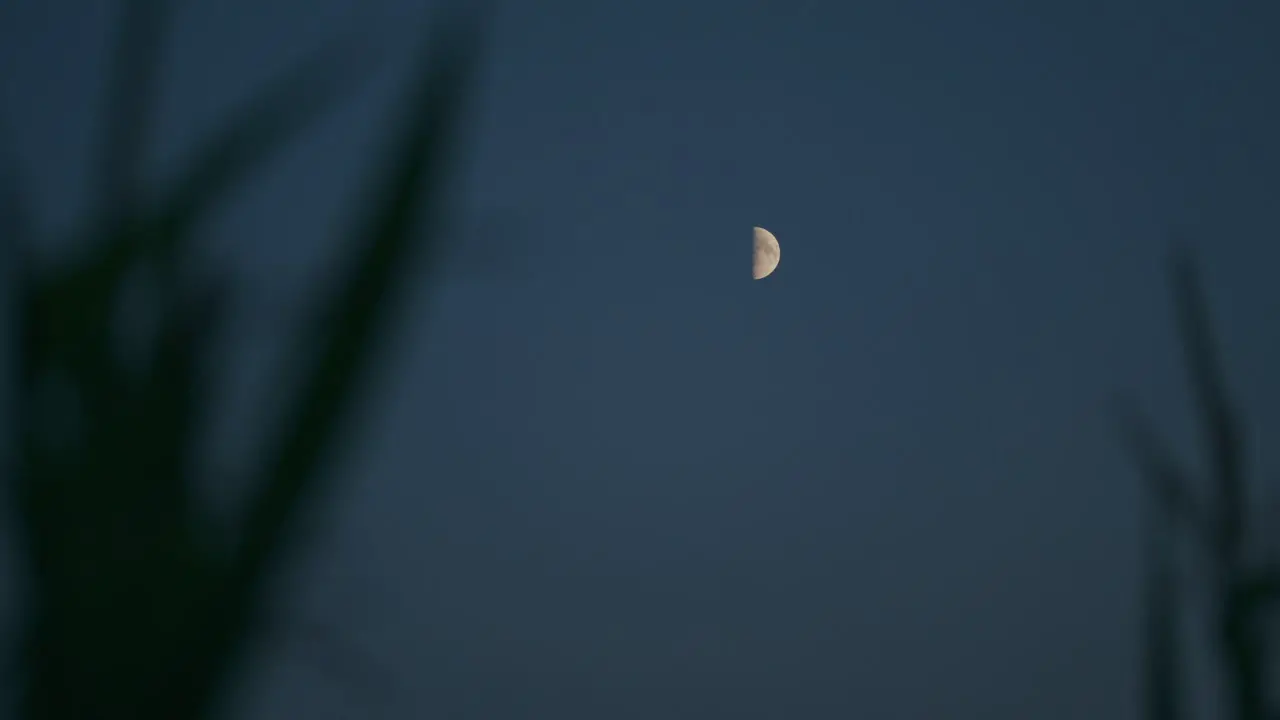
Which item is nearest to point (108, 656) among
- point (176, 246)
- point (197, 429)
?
point (197, 429)

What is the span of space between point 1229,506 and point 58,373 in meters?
2.57

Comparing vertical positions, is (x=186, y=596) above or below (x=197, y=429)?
below

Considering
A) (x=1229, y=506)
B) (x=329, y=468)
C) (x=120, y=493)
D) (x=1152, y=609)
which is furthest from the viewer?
(x=1152, y=609)

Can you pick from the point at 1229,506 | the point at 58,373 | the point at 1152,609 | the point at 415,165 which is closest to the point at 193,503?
the point at 58,373

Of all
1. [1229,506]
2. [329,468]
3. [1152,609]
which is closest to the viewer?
[329,468]

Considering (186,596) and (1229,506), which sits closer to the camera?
(186,596)

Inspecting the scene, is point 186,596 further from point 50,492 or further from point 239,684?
point 50,492

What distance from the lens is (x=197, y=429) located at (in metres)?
1.08

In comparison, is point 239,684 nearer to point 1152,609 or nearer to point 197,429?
point 197,429

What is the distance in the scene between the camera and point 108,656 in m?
0.97

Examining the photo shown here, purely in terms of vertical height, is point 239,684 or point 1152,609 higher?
point 1152,609

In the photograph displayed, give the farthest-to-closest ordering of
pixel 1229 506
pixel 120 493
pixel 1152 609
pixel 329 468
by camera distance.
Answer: pixel 1152 609, pixel 1229 506, pixel 120 493, pixel 329 468

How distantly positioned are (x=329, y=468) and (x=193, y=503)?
0.17 meters

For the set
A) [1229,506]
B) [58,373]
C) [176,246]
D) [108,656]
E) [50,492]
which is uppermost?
[1229,506]
